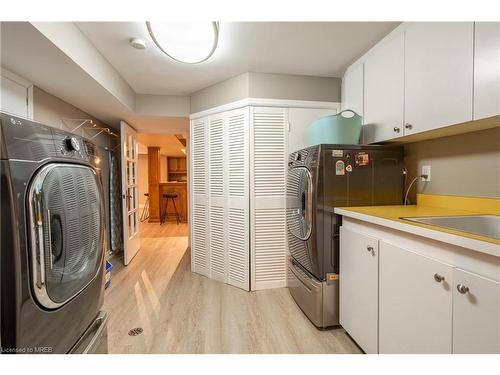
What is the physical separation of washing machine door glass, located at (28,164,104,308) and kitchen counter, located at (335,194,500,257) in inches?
54.7

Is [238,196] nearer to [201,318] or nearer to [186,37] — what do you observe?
[201,318]

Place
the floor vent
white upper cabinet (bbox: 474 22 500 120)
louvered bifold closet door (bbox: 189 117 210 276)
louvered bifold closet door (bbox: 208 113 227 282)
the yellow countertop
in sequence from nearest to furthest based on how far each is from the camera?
1. white upper cabinet (bbox: 474 22 500 120)
2. the yellow countertop
3. the floor vent
4. louvered bifold closet door (bbox: 208 113 227 282)
5. louvered bifold closet door (bbox: 189 117 210 276)

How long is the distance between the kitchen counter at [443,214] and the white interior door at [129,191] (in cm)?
260

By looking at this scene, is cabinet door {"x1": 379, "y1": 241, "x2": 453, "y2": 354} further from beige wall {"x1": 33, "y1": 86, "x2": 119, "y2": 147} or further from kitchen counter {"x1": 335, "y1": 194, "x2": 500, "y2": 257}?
beige wall {"x1": 33, "y1": 86, "x2": 119, "y2": 147}

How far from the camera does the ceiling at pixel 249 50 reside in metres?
1.54

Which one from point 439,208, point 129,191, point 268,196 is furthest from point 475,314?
point 129,191

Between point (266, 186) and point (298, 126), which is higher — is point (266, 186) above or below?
below

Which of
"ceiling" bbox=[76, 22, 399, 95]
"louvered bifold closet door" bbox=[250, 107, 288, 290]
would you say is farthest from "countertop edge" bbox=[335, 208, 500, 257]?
"ceiling" bbox=[76, 22, 399, 95]

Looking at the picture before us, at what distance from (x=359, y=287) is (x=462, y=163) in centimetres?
103

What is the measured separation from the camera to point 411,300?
40.0 inches

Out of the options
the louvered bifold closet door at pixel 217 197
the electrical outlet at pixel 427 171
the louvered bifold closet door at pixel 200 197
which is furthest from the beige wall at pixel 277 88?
the electrical outlet at pixel 427 171

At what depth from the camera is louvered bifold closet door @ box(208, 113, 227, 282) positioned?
2375mm

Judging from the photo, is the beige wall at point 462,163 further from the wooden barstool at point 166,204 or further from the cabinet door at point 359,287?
the wooden barstool at point 166,204
